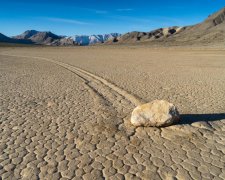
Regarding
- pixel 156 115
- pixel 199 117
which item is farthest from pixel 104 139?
pixel 199 117

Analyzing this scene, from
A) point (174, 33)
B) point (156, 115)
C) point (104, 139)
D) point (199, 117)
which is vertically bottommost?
point (174, 33)

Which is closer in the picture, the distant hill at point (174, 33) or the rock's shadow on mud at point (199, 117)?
the rock's shadow on mud at point (199, 117)

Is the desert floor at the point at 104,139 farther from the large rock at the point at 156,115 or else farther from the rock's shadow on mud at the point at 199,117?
the large rock at the point at 156,115

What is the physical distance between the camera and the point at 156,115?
21.1 feet

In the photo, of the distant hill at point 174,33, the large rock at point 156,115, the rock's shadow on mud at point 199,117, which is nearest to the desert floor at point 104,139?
the rock's shadow on mud at point 199,117

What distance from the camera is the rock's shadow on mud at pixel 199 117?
6.99m

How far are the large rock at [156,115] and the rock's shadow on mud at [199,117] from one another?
50 cm

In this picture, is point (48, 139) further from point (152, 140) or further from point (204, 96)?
point (204, 96)

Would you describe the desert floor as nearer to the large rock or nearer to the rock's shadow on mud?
the rock's shadow on mud

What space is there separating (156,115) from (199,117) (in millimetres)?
1411

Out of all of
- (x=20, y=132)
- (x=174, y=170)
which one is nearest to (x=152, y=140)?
(x=174, y=170)

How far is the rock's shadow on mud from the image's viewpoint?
6.99m

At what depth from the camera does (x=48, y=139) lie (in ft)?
19.5

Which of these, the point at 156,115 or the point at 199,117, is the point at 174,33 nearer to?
the point at 199,117
